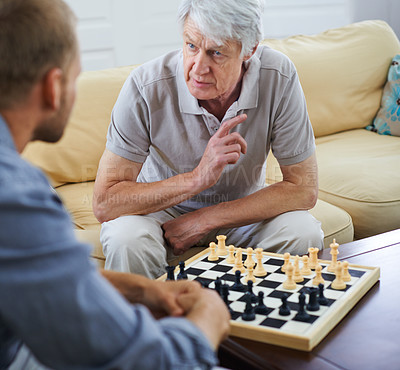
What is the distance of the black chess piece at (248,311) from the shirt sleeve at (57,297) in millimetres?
508

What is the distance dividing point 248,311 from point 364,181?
4.45 ft

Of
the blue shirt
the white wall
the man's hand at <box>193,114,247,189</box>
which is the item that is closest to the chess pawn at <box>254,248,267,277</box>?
the man's hand at <box>193,114,247,189</box>

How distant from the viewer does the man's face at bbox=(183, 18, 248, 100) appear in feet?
5.88

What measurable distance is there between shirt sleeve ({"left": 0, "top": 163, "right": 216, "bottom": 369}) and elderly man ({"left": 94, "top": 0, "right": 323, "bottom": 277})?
3.32 ft

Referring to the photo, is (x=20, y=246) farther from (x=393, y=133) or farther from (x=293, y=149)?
(x=393, y=133)

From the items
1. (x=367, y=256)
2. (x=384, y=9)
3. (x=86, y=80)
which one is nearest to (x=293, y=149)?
(x=367, y=256)

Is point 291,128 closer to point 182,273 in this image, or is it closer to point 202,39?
point 202,39

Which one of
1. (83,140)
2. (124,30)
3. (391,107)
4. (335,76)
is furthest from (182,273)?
(124,30)

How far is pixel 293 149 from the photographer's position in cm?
199

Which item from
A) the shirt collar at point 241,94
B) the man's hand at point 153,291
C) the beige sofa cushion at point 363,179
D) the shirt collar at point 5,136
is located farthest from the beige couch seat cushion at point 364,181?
the shirt collar at point 5,136

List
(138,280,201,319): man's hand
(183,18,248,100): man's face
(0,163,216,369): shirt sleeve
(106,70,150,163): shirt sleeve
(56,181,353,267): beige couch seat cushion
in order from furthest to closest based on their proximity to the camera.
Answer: (56,181,353,267): beige couch seat cushion < (106,70,150,163): shirt sleeve < (183,18,248,100): man's face < (138,280,201,319): man's hand < (0,163,216,369): shirt sleeve

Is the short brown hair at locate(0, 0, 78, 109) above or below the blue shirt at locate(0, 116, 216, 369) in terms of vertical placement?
above

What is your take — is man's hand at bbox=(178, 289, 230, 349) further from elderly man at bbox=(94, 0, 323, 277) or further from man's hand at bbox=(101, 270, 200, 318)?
elderly man at bbox=(94, 0, 323, 277)

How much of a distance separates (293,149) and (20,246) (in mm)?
1383
